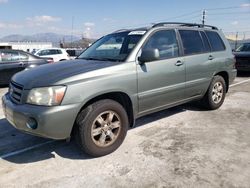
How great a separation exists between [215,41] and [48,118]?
415 cm

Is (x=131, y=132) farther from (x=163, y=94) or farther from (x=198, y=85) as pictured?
(x=198, y=85)

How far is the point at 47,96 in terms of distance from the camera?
3.38 metres

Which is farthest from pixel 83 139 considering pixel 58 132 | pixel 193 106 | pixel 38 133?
pixel 193 106

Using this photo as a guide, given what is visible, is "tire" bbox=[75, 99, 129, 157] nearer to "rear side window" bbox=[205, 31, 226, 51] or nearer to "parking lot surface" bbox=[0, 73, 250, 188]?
"parking lot surface" bbox=[0, 73, 250, 188]

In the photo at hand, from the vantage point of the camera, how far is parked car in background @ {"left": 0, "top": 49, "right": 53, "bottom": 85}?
956cm

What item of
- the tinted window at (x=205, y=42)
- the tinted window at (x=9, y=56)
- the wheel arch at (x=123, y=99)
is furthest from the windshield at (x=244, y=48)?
the wheel arch at (x=123, y=99)

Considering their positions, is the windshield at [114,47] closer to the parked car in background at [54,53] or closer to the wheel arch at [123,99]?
the wheel arch at [123,99]

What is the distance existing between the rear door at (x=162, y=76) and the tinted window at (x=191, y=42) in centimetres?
Result: 25

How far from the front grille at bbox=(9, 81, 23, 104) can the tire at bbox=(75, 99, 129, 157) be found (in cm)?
84

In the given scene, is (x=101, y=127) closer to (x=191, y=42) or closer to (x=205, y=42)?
(x=191, y=42)

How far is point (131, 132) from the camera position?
15.6 ft

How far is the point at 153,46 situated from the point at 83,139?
1.92m

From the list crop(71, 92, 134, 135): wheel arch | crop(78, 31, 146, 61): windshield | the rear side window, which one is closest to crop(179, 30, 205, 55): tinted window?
the rear side window

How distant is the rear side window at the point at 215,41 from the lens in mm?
5773
